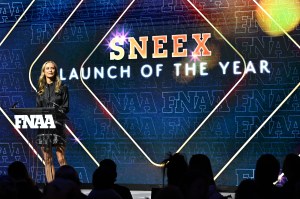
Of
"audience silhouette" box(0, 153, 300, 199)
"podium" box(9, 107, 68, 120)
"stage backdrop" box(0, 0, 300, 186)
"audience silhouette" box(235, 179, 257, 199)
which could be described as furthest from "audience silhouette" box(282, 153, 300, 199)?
"stage backdrop" box(0, 0, 300, 186)

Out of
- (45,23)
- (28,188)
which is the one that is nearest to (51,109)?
(45,23)

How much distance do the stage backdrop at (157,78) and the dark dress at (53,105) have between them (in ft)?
4.01

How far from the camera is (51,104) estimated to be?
628cm

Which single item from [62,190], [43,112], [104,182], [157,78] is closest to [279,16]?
[157,78]

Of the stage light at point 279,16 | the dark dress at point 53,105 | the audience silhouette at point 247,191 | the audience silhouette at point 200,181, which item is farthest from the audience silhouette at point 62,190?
the stage light at point 279,16

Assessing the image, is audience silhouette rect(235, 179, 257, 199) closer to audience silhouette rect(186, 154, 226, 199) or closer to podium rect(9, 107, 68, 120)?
audience silhouette rect(186, 154, 226, 199)

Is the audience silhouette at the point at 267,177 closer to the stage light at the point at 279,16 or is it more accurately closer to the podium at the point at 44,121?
the podium at the point at 44,121

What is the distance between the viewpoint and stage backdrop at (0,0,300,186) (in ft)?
22.4

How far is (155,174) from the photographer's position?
7277 millimetres

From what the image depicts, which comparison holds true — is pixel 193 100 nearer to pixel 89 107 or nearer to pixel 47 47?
pixel 89 107

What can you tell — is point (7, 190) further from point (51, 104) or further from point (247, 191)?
point (51, 104)

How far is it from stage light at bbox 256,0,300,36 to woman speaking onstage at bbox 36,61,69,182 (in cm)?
228

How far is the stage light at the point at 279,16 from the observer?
675 centimetres

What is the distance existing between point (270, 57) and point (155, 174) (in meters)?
1.87
